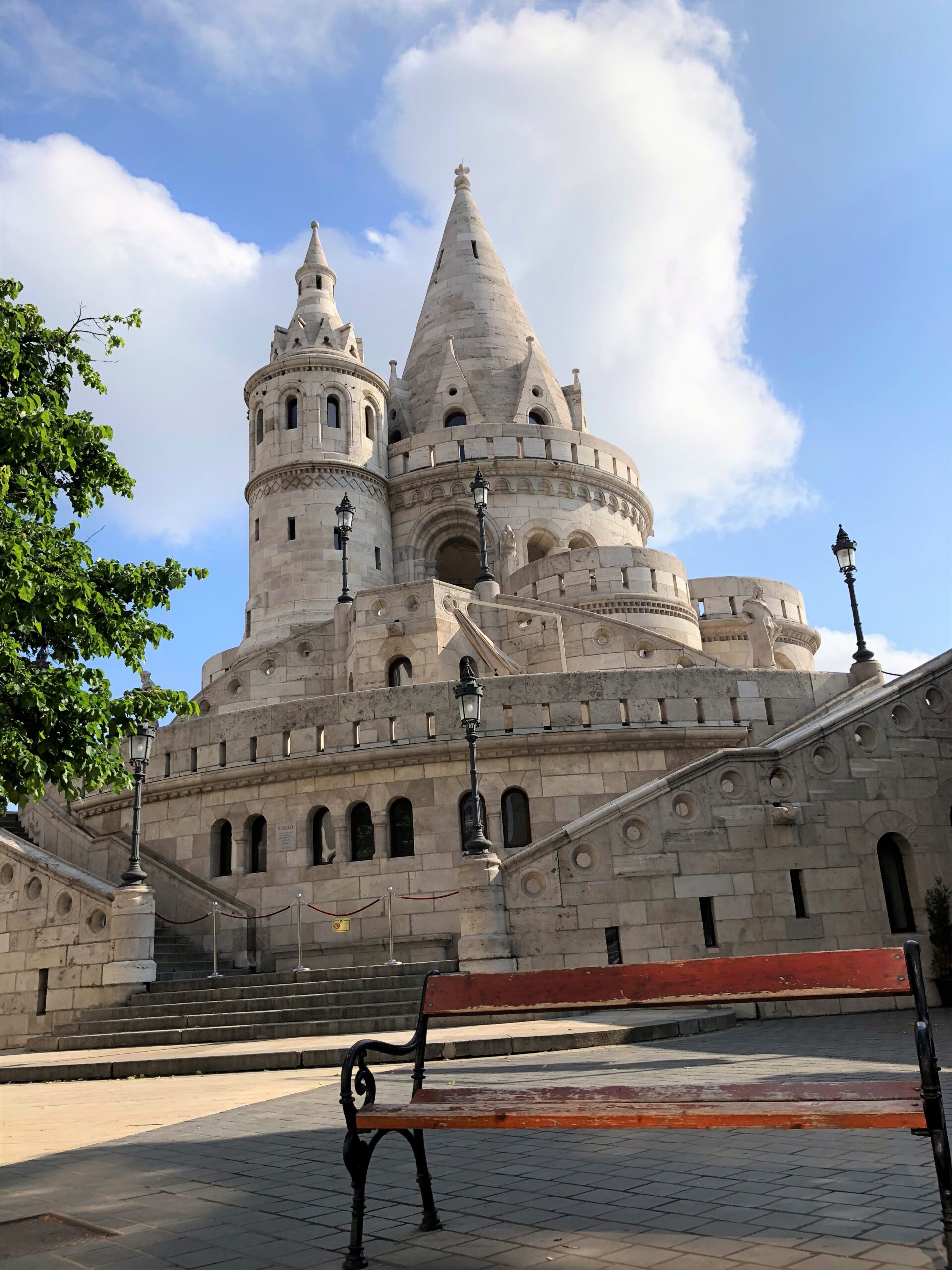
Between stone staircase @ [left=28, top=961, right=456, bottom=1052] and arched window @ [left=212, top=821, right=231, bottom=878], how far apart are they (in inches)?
146

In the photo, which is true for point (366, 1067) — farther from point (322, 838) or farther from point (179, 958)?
point (322, 838)

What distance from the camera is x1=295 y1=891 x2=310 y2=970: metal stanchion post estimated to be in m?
17.0

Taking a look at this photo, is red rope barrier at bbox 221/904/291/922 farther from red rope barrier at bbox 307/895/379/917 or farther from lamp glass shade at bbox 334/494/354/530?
lamp glass shade at bbox 334/494/354/530

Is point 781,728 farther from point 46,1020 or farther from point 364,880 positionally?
point 46,1020

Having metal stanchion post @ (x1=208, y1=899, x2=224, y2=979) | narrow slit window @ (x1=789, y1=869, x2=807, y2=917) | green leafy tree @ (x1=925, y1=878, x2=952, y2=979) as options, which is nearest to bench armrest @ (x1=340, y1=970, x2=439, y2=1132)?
narrow slit window @ (x1=789, y1=869, x2=807, y2=917)

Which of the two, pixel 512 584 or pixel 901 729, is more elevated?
pixel 512 584

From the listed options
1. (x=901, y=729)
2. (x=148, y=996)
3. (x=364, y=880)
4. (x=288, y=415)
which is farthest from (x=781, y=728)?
(x=288, y=415)

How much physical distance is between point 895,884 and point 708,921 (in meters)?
2.81

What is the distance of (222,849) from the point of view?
1998cm

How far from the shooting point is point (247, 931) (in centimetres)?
1819

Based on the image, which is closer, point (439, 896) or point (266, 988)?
point (266, 988)

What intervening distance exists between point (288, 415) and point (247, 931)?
74.5ft

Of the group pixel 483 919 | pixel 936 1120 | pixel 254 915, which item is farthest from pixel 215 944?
pixel 936 1120

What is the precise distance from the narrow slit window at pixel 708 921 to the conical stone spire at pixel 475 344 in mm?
27754
